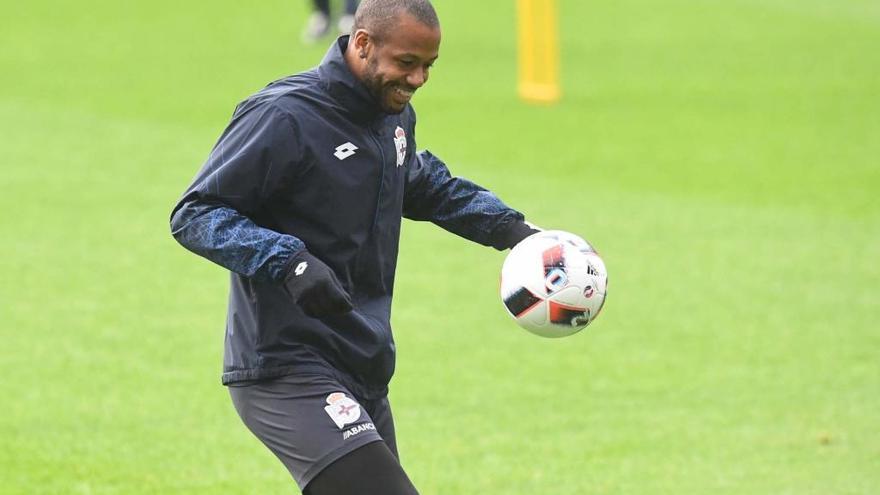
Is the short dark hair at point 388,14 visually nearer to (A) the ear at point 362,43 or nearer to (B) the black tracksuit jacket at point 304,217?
(A) the ear at point 362,43

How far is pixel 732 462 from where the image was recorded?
8812 millimetres

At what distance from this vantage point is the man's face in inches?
205

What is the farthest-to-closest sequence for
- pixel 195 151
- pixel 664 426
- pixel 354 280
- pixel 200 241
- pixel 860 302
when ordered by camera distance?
pixel 195 151 < pixel 860 302 < pixel 664 426 < pixel 354 280 < pixel 200 241

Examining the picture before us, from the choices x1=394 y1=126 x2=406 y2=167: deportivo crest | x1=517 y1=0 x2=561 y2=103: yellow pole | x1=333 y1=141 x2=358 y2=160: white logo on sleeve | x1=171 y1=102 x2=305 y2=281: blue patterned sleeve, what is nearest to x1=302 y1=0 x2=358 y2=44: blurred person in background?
x1=517 y1=0 x2=561 y2=103: yellow pole

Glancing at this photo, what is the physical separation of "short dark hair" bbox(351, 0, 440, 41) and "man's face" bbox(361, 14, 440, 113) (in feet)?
0.06

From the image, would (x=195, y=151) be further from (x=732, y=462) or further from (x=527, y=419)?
(x=732, y=462)

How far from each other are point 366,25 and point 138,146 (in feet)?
42.1

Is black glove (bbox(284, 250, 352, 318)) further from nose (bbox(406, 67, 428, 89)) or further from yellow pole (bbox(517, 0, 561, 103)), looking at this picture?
yellow pole (bbox(517, 0, 561, 103))

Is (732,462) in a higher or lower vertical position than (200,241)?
lower

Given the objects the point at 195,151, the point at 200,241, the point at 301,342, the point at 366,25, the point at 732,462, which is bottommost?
the point at 732,462

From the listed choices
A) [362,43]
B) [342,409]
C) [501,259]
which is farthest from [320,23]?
[342,409]

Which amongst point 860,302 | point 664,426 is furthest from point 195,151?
point 664,426

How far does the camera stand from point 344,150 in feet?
17.4

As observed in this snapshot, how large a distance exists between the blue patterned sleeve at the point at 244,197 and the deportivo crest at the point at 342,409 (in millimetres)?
512
